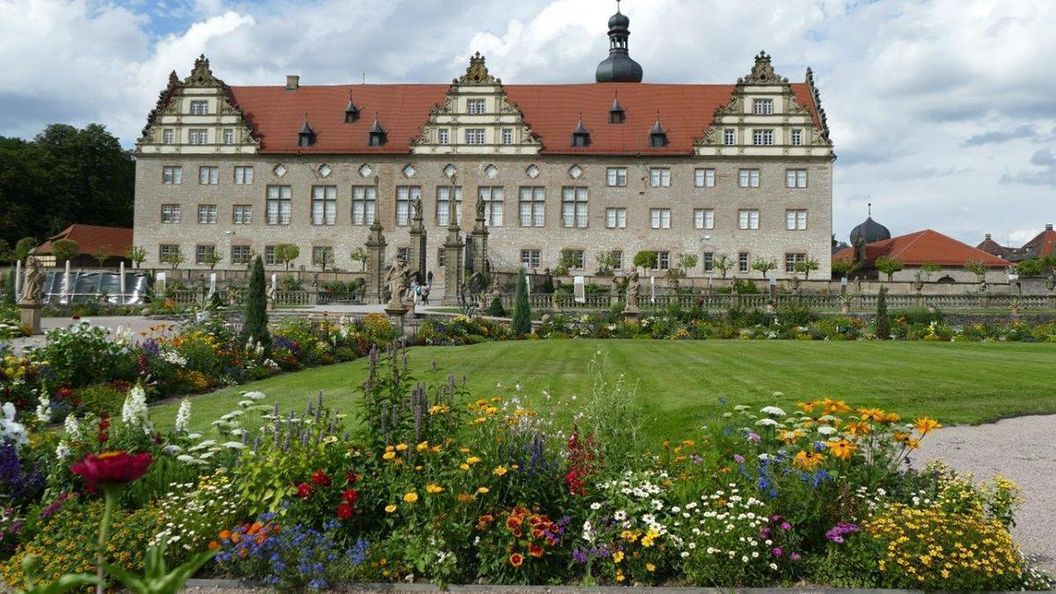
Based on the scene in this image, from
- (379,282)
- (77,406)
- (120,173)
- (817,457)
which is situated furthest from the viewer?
(120,173)

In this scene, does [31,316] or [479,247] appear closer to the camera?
[31,316]

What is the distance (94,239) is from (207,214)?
1136 centimetres

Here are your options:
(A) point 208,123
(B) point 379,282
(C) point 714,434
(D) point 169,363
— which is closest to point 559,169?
(B) point 379,282

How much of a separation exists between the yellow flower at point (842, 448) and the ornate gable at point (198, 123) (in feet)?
173

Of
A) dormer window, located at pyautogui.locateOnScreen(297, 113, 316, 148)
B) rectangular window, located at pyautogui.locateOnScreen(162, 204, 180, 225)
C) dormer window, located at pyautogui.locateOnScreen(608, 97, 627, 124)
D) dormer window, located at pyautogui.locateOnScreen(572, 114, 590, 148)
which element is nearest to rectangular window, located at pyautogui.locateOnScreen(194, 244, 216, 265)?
rectangular window, located at pyautogui.locateOnScreen(162, 204, 180, 225)

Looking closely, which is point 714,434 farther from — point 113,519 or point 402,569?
point 113,519

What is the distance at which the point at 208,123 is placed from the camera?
52.9m

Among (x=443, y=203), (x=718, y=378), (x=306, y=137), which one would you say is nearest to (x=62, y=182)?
(x=306, y=137)

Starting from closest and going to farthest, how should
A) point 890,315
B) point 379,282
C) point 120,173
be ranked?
point 890,315
point 379,282
point 120,173

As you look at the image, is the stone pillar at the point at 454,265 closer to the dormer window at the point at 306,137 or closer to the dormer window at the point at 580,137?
the dormer window at the point at 580,137

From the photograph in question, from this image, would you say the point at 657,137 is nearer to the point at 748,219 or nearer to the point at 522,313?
the point at 748,219

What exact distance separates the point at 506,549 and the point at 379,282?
35.9m

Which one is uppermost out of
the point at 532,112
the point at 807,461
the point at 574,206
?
the point at 532,112

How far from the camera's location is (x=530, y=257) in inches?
2067
